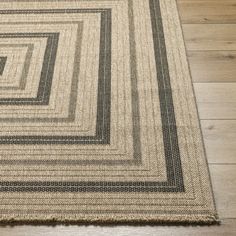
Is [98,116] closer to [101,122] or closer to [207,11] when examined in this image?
[101,122]

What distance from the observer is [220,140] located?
0.85 meters

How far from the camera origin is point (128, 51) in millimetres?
1040

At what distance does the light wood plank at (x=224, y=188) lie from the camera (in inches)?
28.9

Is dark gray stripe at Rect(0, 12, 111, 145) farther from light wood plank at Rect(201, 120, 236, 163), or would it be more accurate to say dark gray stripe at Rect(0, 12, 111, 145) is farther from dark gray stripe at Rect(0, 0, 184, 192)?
light wood plank at Rect(201, 120, 236, 163)

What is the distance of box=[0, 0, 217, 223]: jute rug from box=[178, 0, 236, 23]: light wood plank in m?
0.04

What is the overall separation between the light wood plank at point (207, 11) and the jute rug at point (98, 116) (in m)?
0.04

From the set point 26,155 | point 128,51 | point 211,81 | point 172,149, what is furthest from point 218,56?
point 26,155

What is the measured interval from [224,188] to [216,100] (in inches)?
9.9

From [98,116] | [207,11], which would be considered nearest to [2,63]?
[98,116]

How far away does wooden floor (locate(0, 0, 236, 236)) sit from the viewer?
2.33 ft

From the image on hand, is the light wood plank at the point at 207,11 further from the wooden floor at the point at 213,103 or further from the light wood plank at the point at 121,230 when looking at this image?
the light wood plank at the point at 121,230

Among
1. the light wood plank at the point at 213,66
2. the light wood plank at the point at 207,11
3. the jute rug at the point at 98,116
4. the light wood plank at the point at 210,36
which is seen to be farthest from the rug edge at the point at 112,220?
the light wood plank at the point at 207,11

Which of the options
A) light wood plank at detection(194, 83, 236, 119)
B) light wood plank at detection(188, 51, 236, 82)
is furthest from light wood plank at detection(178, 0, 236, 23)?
light wood plank at detection(194, 83, 236, 119)

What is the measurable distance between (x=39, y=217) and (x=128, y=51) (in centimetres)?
52
